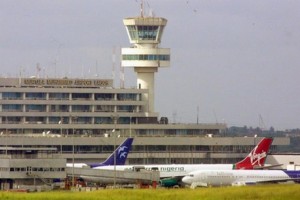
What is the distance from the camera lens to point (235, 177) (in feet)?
584

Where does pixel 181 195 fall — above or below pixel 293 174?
below

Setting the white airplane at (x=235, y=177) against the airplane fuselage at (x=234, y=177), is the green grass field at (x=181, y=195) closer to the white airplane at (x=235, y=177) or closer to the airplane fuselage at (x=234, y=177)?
the white airplane at (x=235, y=177)

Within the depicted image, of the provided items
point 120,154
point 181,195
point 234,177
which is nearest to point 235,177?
point 234,177

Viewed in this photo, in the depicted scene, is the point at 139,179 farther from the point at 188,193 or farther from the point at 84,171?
the point at 188,193

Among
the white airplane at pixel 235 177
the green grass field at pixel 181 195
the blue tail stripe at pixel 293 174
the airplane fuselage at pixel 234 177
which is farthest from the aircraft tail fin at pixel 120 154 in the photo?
the green grass field at pixel 181 195

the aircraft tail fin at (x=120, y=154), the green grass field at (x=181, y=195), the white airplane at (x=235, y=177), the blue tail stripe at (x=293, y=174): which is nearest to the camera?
the green grass field at (x=181, y=195)

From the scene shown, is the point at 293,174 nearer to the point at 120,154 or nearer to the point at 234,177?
→ the point at 234,177

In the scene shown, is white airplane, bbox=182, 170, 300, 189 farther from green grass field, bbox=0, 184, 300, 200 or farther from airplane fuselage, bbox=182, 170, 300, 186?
green grass field, bbox=0, 184, 300, 200

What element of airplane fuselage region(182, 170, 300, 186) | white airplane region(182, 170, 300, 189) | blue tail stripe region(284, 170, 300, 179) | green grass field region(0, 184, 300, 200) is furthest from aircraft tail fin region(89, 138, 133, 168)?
green grass field region(0, 184, 300, 200)

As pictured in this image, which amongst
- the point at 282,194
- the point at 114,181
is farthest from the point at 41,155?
the point at 282,194

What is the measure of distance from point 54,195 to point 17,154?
29686 millimetres

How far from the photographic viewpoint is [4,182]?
160 m

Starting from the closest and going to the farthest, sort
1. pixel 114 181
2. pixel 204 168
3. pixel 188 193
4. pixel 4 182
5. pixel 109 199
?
pixel 109 199 < pixel 188 193 < pixel 4 182 < pixel 114 181 < pixel 204 168

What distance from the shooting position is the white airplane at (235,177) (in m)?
174
